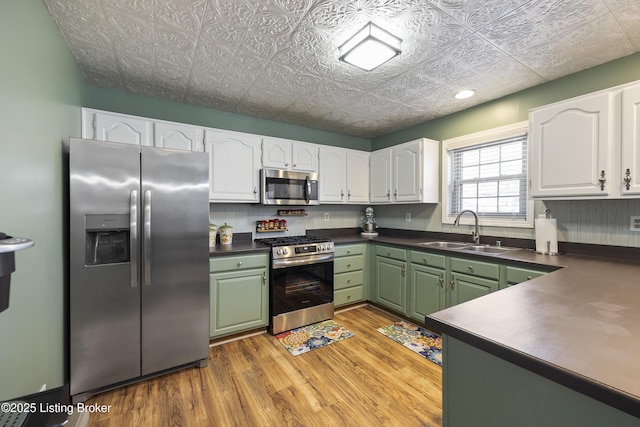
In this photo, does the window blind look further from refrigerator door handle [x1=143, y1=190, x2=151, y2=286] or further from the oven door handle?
refrigerator door handle [x1=143, y1=190, x2=151, y2=286]

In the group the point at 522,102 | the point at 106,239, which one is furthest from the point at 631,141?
the point at 106,239

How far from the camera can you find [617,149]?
1824 millimetres

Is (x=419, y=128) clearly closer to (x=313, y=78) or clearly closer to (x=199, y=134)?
(x=313, y=78)

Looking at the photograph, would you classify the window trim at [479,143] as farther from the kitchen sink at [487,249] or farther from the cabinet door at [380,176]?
the cabinet door at [380,176]

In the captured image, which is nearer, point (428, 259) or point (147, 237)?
point (147, 237)

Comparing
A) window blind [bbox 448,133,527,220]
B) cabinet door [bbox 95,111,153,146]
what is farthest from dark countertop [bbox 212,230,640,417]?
cabinet door [bbox 95,111,153,146]

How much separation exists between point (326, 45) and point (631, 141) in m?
2.10

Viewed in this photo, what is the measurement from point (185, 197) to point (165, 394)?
4.58 feet

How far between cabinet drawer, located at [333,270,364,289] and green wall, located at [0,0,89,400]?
7.81 feet

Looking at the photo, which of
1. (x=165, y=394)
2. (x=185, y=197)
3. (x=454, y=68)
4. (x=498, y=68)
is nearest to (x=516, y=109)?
(x=498, y=68)

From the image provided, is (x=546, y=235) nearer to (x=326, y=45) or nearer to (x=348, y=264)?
(x=348, y=264)

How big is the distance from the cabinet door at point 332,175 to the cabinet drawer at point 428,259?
4.03 feet

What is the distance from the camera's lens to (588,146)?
6.35 feet

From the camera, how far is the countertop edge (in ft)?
1.88
